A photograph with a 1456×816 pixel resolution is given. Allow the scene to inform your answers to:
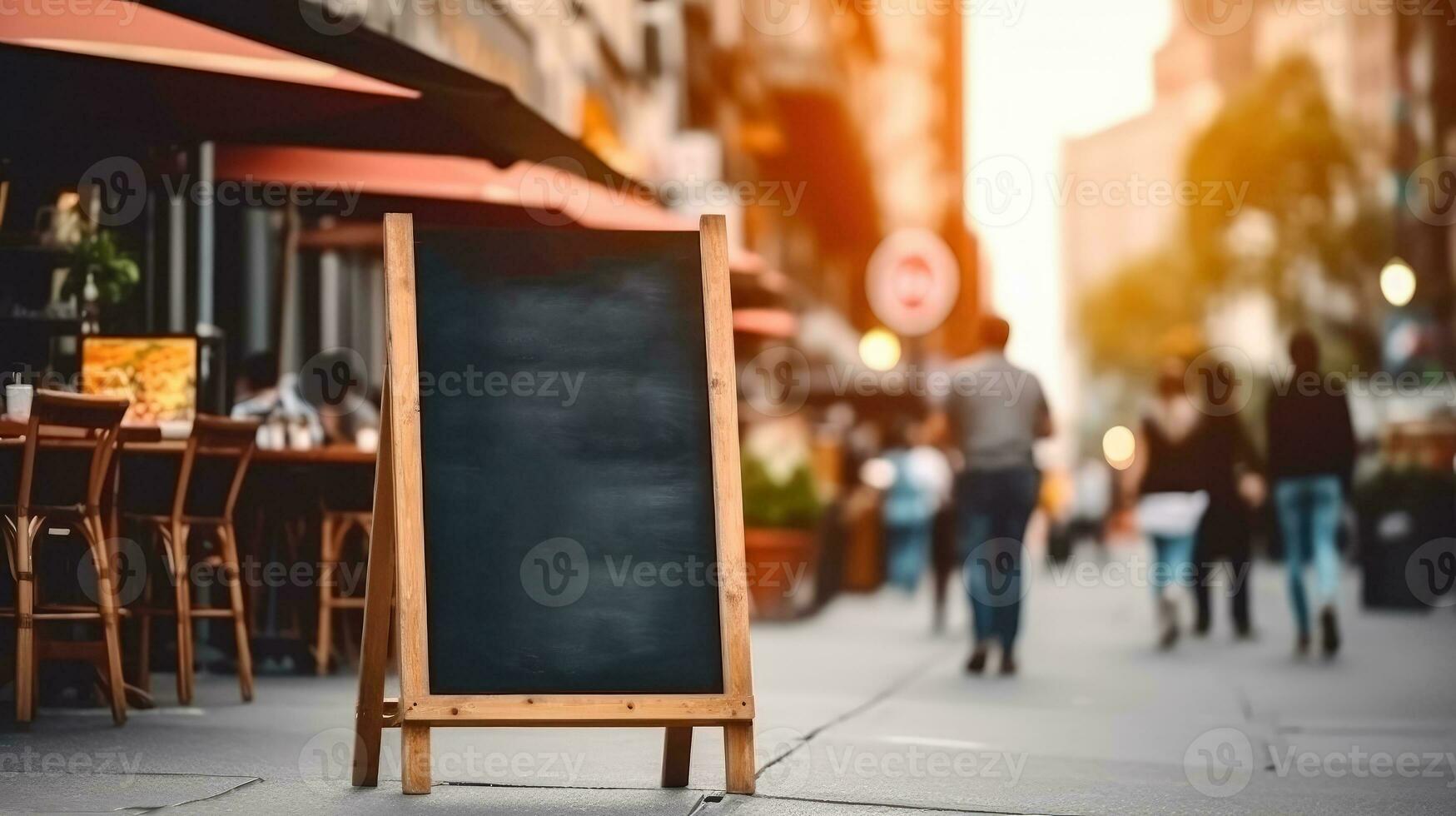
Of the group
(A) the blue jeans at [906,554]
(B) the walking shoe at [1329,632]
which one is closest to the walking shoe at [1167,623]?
(B) the walking shoe at [1329,632]

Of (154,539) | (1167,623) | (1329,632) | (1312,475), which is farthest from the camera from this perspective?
(1167,623)

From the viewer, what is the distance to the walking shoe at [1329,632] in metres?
13.2

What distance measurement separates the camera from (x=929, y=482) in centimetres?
2081

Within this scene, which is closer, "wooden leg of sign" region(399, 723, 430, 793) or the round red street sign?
"wooden leg of sign" region(399, 723, 430, 793)

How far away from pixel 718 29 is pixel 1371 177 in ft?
56.8

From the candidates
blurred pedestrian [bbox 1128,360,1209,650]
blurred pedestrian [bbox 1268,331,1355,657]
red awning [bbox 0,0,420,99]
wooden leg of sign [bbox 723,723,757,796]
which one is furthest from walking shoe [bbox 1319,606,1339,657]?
wooden leg of sign [bbox 723,723,757,796]

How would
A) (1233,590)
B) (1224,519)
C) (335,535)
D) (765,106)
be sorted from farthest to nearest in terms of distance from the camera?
(765,106), (1233,590), (1224,519), (335,535)

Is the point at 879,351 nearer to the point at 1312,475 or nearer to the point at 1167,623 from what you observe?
the point at 1167,623

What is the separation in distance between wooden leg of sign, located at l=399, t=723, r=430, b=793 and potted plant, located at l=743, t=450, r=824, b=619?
32.9ft

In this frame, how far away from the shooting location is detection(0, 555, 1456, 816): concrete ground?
20.6 feet

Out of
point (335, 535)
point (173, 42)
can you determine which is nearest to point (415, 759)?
point (173, 42)

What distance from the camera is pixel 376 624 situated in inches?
246

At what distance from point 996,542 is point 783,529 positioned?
16.2 ft

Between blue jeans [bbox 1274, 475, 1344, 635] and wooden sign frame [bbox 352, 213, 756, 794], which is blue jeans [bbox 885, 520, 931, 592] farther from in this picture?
wooden sign frame [bbox 352, 213, 756, 794]
